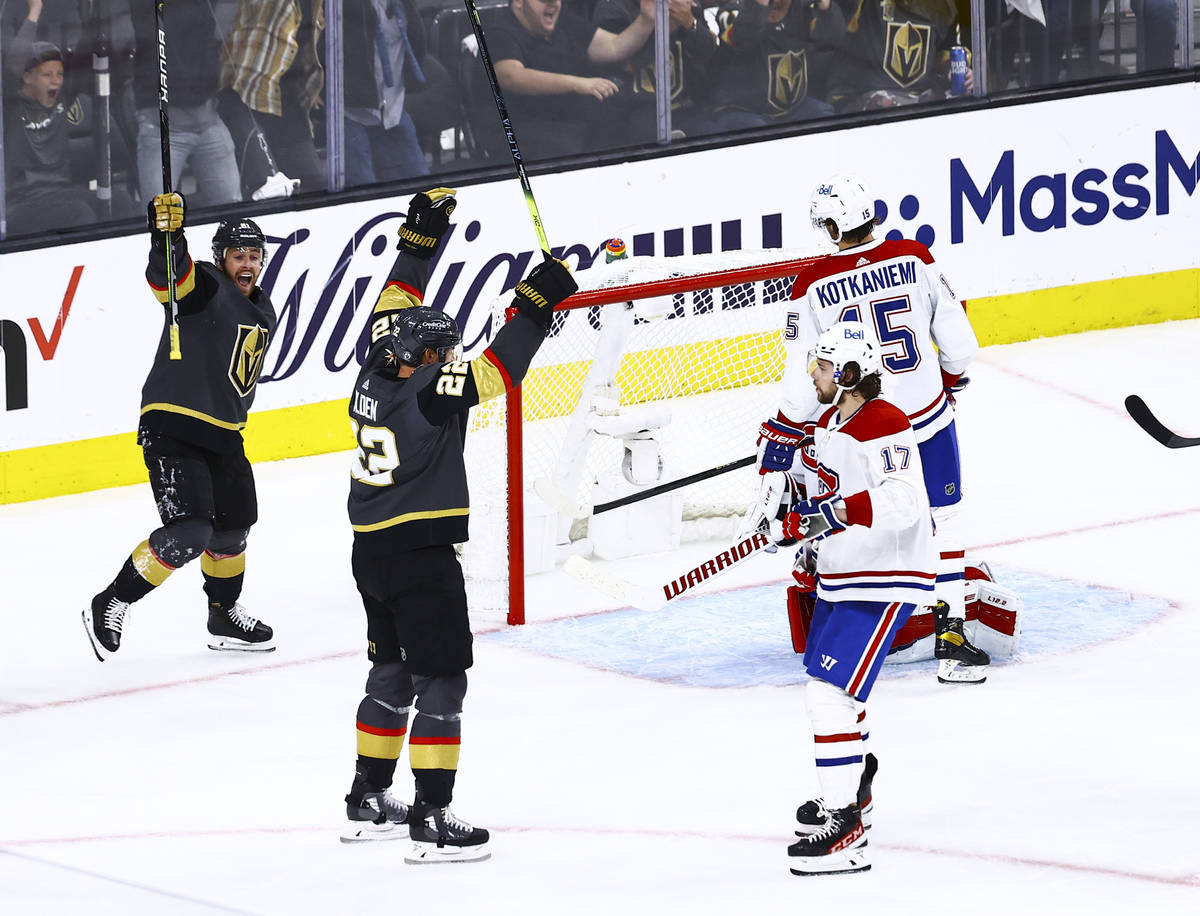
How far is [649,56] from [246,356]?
394 centimetres

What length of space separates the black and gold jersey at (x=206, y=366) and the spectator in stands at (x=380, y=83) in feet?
9.41

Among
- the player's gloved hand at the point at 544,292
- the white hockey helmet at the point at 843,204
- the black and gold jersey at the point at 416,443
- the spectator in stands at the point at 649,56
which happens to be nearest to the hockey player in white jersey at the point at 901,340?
the white hockey helmet at the point at 843,204

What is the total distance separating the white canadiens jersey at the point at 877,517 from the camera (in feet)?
16.7

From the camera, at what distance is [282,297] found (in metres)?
9.42

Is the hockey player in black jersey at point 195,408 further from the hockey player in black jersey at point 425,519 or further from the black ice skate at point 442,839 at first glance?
the black ice skate at point 442,839

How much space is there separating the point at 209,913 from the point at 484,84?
18.7ft

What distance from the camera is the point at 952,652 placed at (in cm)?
652

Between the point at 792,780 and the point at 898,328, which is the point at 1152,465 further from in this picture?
the point at 792,780

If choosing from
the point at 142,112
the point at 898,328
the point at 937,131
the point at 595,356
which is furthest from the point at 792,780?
the point at 937,131

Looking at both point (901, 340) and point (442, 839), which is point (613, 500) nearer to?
point (901, 340)

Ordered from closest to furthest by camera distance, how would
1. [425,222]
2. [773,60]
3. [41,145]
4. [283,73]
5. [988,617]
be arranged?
[425,222]
[988,617]
[41,145]
[283,73]
[773,60]

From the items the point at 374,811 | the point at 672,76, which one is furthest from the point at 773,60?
the point at 374,811

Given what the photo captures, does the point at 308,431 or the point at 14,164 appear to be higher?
the point at 14,164

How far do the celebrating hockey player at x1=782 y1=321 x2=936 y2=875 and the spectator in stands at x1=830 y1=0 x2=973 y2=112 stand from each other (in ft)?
19.4
